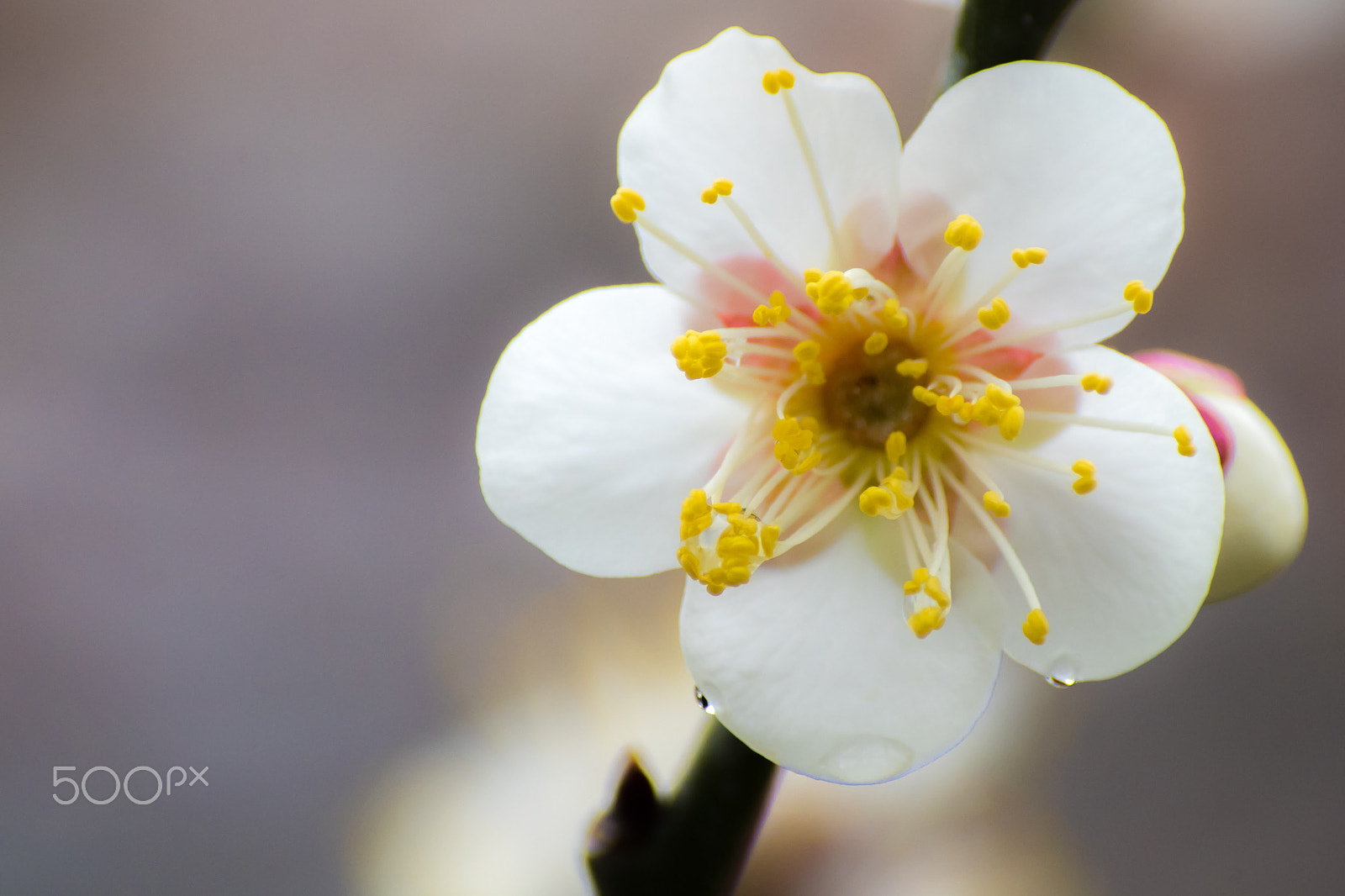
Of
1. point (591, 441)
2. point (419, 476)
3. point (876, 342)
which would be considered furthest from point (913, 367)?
point (419, 476)

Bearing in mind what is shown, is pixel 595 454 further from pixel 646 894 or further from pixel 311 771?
pixel 311 771

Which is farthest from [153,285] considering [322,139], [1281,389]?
[1281,389]

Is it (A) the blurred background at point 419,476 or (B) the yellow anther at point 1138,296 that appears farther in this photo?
(A) the blurred background at point 419,476

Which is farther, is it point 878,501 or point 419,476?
point 419,476

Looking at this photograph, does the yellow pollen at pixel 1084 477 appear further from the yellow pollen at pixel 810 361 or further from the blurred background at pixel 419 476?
the blurred background at pixel 419 476

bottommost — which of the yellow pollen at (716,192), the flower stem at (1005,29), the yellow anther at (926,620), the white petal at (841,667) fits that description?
the white petal at (841,667)

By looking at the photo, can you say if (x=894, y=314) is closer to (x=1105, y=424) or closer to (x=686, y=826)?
(x=1105, y=424)

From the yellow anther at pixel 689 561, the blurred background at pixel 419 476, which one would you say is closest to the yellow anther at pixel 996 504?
the yellow anther at pixel 689 561
